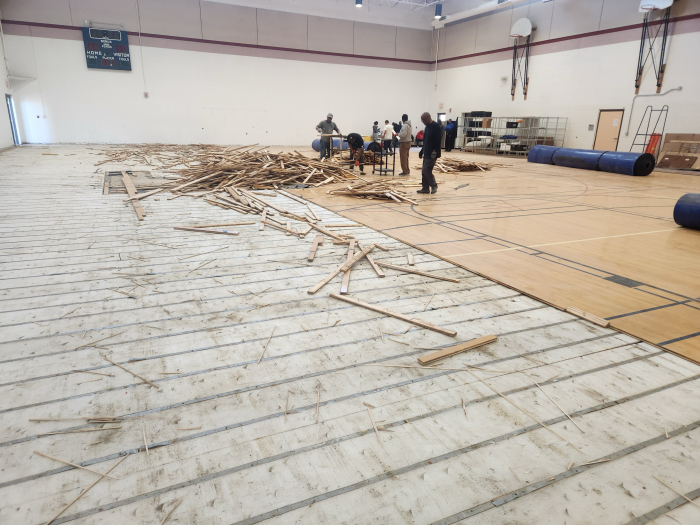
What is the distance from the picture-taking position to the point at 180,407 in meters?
2.18

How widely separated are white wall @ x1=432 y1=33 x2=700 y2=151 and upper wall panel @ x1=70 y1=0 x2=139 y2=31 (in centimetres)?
1770

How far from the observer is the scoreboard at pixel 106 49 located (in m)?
19.0

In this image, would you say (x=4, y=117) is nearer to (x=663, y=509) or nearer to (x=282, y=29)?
(x=282, y=29)

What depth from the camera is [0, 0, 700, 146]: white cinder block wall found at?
56.5ft

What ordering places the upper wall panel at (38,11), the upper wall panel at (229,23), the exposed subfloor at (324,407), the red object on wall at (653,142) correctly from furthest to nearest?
1. the upper wall panel at (229,23)
2. the upper wall panel at (38,11)
3. the red object on wall at (653,142)
4. the exposed subfloor at (324,407)

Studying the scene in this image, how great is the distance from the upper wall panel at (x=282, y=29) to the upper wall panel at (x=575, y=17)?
1257 centimetres

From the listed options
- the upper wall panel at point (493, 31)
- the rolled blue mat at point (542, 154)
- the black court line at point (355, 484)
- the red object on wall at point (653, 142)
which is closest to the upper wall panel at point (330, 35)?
the upper wall panel at point (493, 31)

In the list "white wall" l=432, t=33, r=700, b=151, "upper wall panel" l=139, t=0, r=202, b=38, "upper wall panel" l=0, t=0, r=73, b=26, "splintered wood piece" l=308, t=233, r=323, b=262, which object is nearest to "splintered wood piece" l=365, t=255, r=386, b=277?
"splintered wood piece" l=308, t=233, r=323, b=262

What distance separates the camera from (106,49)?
63.6ft

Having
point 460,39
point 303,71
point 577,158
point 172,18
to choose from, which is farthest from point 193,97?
point 577,158

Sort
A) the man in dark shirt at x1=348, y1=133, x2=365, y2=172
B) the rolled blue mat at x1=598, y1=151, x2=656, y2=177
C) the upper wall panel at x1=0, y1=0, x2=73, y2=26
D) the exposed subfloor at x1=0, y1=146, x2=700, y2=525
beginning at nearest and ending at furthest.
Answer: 1. the exposed subfloor at x1=0, y1=146, x2=700, y2=525
2. the man in dark shirt at x1=348, y1=133, x2=365, y2=172
3. the rolled blue mat at x1=598, y1=151, x2=656, y2=177
4. the upper wall panel at x1=0, y1=0, x2=73, y2=26

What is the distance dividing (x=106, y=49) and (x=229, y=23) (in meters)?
5.99

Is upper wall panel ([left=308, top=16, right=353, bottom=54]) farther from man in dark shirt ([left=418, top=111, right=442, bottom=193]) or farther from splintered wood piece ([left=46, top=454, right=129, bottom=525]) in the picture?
splintered wood piece ([left=46, top=454, right=129, bottom=525])

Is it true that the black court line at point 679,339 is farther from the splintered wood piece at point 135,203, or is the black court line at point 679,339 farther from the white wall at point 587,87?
the white wall at point 587,87
